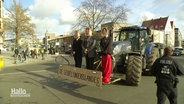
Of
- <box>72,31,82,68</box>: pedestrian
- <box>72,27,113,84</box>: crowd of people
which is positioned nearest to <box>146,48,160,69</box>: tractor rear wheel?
<box>72,27,113,84</box>: crowd of people

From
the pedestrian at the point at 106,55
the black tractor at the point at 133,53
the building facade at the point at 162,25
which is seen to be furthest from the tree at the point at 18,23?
the building facade at the point at 162,25

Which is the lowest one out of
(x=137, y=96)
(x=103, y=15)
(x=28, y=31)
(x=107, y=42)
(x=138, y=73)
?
(x=137, y=96)

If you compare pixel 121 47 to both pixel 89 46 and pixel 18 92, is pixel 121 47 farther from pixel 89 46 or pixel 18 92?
pixel 18 92

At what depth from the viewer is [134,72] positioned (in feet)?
33.2

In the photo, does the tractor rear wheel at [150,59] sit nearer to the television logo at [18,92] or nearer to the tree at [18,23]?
the television logo at [18,92]

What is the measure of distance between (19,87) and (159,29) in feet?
306

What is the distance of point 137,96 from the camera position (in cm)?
852

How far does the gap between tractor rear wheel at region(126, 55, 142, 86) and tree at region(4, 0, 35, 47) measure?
29488 mm

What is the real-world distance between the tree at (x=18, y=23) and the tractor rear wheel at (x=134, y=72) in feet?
96.7

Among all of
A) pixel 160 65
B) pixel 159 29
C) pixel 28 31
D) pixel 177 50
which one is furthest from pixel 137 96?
pixel 159 29

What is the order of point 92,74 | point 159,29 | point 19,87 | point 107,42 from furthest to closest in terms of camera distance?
point 159,29 < point 19,87 < point 107,42 < point 92,74

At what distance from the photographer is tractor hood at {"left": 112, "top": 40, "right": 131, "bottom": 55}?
1081cm

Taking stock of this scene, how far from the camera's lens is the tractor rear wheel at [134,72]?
33.2ft

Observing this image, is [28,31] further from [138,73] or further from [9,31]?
[138,73]
